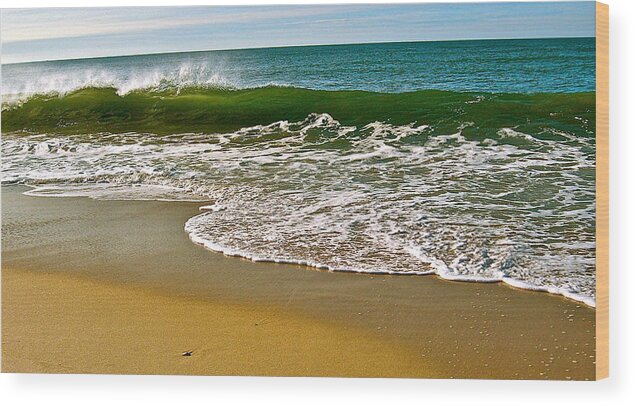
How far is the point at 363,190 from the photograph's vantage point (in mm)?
3617

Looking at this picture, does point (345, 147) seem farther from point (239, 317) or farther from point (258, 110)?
point (239, 317)

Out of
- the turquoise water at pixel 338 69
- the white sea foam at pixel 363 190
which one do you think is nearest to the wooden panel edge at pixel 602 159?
the white sea foam at pixel 363 190

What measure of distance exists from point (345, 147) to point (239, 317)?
3.16ft

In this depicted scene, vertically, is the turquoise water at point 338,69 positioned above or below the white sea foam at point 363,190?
above

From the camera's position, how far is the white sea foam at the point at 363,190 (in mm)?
3355

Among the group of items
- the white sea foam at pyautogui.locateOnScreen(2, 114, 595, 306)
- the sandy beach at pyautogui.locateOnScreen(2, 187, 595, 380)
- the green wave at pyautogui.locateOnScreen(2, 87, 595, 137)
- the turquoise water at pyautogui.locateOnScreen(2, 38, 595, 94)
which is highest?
the turquoise water at pyautogui.locateOnScreen(2, 38, 595, 94)

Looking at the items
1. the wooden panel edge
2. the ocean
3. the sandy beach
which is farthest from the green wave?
the sandy beach

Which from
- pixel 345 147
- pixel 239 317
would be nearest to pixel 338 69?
pixel 345 147

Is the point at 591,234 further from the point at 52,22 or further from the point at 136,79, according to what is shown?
the point at 52,22

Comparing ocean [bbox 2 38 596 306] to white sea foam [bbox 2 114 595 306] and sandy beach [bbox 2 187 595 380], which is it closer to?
white sea foam [bbox 2 114 595 306]

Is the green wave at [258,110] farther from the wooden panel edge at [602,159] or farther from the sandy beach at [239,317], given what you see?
the sandy beach at [239,317]

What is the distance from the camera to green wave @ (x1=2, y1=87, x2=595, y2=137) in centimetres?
354

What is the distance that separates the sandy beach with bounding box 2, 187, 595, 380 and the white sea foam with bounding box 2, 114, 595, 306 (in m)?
0.11

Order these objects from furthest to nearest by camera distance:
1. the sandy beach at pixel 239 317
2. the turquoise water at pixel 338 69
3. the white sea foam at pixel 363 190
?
the turquoise water at pixel 338 69, the white sea foam at pixel 363 190, the sandy beach at pixel 239 317
